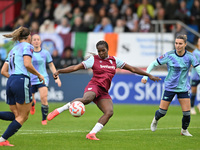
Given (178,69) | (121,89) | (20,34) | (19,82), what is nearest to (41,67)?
(178,69)

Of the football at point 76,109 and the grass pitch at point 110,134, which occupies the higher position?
the football at point 76,109

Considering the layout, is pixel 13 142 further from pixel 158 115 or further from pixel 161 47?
pixel 161 47

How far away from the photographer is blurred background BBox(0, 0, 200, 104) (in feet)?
67.5

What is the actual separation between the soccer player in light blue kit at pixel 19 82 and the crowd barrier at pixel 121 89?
11.6 meters

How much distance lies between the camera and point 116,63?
1053 cm

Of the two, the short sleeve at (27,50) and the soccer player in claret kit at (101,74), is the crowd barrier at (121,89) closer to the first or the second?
the soccer player in claret kit at (101,74)

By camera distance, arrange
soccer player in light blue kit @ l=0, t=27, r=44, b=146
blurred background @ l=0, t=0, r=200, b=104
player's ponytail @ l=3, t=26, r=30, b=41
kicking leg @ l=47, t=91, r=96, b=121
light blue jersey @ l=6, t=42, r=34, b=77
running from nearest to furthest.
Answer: soccer player in light blue kit @ l=0, t=27, r=44, b=146, light blue jersey @ l=6, t=42, r=34, b=77, player's ponytail @ l=3, t=26, r=30, b=41, kicking leg @ l=47, t=91, r=96, b=121, blurred background @ l=0, t=0, r=200, b=104

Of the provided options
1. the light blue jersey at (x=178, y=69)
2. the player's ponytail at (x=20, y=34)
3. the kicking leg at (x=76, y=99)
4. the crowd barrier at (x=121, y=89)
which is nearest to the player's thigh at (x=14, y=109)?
the kicking leg at (x=76, y=99)

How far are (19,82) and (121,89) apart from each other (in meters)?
11.9

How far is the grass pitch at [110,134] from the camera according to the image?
365 inches

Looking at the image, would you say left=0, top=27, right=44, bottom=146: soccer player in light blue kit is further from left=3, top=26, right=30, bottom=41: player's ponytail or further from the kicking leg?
the kicking leg

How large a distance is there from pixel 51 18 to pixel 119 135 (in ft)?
46.2

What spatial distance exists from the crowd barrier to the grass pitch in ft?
12.4

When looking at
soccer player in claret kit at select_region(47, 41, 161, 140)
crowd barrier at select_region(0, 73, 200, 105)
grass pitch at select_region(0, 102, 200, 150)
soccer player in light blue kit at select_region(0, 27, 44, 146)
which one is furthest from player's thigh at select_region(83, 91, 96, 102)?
crowd barrier at select_region(0, 73, 200, 105)
